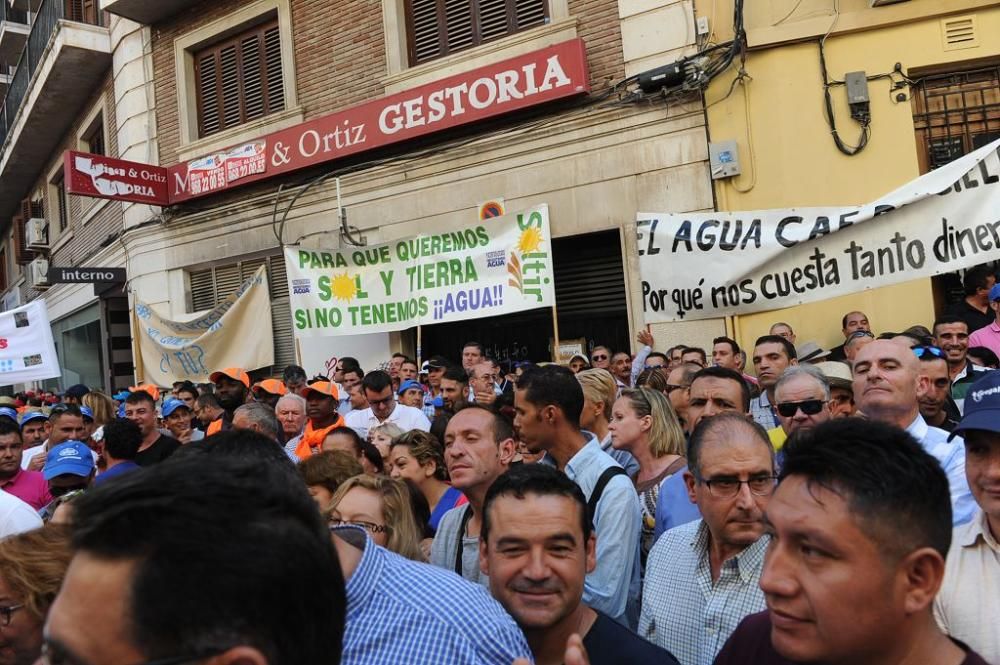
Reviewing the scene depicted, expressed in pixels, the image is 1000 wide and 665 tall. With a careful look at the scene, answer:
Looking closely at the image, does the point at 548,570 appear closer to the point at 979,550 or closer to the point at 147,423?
the point at 979,550

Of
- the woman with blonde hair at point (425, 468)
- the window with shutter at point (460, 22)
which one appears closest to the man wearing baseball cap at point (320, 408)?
the woman with blonde hair at point (425, 468)

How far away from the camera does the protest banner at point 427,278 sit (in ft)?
27.6

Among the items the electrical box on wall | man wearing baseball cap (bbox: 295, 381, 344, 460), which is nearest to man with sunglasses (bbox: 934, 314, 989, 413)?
the electrical box on wall

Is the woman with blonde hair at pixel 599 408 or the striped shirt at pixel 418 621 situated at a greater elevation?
the woman with blonde hair at pixel 599 408

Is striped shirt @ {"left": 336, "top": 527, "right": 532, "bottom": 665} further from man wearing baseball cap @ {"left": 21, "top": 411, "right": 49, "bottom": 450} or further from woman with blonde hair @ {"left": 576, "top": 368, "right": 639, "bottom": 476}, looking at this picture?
man wearing baseball cap @ {"left": 21, "top": 411, "right": 49, "bottom": 450}

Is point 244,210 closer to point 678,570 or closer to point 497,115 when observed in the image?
point 497,115

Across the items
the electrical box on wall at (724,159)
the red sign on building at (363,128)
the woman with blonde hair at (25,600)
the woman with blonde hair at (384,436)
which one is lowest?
the woman with blonde hair at (25,600)

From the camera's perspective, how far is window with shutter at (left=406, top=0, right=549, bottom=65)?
388 inches

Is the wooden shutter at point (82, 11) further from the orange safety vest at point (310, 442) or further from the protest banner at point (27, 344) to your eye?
the orange safety vest at point (310, 442)

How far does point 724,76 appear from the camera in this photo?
27.4 ft

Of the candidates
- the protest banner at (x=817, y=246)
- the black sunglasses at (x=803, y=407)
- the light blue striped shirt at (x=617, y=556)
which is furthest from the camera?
the protest banner at (x=817, y=246)

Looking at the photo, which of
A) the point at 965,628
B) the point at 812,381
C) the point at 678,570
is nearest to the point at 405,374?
the point at 812,381

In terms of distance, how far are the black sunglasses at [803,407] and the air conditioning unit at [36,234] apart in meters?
20.1

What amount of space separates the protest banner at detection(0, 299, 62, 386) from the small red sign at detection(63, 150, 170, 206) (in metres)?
2.03
